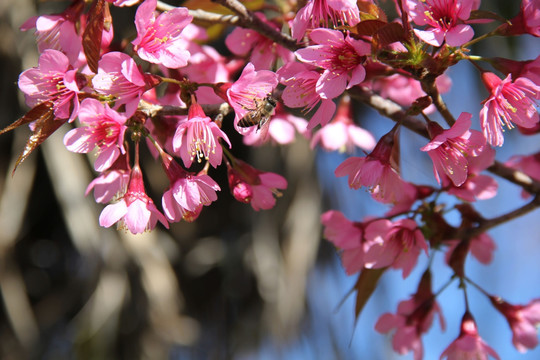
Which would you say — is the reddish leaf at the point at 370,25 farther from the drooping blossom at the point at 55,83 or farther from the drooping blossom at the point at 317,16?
the drooping blossom at the point at 55,83

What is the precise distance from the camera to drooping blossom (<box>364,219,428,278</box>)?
73cm

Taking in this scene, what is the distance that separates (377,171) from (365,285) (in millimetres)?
201

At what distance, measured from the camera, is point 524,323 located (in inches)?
34.4

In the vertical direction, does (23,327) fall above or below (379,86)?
below

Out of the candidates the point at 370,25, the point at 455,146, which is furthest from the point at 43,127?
the point at 455,146

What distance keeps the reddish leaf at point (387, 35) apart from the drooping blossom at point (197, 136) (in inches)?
6.8

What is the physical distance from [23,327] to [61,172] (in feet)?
1.72

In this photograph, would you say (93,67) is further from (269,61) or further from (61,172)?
(61,172)

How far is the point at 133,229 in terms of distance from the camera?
0.60 meters

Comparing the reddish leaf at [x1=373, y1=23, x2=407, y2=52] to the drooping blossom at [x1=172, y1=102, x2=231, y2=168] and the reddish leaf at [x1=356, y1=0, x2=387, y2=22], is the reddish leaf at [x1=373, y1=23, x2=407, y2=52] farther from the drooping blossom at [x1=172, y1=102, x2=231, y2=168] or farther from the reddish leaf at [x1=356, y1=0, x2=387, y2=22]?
the drooping blossom at [x1=172, y1=102, x2=231, y2=168]

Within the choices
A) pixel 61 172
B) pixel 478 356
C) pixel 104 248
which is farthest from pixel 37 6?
pixel 478 356

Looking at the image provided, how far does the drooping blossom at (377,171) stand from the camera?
62 centimetres

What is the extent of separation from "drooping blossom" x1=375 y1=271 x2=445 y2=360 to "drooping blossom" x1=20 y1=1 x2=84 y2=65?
0.59m

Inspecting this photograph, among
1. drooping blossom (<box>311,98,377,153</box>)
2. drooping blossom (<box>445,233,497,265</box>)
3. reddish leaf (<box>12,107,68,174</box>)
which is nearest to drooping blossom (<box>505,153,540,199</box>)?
drooping blossom (<box>445,233,497,265</box>)
